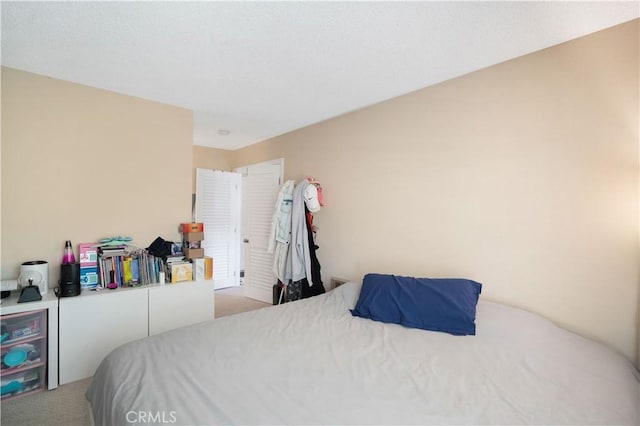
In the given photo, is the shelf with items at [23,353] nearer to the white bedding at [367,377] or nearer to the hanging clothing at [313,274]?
the white bedding at [367,377]

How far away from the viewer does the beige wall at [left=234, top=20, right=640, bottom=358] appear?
1.62m

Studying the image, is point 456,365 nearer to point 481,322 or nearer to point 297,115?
point 481,322

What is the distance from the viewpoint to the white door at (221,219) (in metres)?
4.57

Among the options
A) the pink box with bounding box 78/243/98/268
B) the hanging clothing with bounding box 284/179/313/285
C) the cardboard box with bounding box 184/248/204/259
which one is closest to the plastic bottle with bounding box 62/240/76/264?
the pink box with bounding box 78/243/98/268

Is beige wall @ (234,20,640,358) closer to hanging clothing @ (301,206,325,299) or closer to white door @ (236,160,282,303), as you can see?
hanging clothing @ (301,206,325,299)

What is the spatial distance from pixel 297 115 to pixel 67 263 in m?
2.47

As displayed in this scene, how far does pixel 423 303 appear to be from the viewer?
6.33 feet

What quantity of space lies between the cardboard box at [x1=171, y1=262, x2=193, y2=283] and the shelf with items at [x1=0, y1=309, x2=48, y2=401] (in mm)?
911

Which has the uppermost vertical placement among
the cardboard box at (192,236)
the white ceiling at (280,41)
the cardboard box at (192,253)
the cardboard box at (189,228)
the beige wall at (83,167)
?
the white ceiling at (280,41)

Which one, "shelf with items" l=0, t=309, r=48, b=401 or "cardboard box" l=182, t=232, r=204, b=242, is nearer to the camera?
"shelf with items" l=0, t=309, r=48, b=401

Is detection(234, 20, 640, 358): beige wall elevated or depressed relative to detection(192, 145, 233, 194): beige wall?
depressed

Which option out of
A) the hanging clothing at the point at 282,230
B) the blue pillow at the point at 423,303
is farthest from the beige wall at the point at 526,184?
the hanging clothing at the point at 282,230

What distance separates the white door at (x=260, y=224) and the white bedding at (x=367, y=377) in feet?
7.41

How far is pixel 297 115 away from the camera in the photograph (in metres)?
3.19
